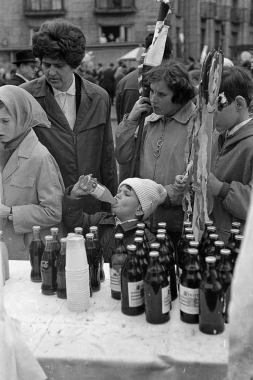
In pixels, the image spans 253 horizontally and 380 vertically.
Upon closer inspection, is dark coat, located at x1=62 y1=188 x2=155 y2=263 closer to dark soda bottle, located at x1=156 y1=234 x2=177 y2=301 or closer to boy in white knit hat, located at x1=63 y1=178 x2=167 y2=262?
boy in white knit hat, located at x1=63 y1=178 x2=167 y2=262

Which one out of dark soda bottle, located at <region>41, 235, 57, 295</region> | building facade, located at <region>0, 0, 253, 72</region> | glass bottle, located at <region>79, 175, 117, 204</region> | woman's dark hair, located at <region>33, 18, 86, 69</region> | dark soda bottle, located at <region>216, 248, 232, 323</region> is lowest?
dark soda bottle, located at <region>41, 235, 57, 295</region>

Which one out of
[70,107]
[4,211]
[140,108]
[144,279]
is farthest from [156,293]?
[70,107]

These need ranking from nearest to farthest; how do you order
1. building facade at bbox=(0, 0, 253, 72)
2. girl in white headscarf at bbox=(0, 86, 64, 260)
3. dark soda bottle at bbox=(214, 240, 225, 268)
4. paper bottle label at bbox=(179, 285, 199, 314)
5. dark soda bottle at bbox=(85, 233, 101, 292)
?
1. paper bottle label at bbox=(179, 285, 199, 314)
2. dark soda bottle at bbox=(214, 240, 225, 268)
3. dark soda bottle at bbox=(85, 233, 101, 292)
4. girl in white headscarf at bbox=(0, 86, 64, 260)
5. building facade at bbox=(0, 0, 253, 72)

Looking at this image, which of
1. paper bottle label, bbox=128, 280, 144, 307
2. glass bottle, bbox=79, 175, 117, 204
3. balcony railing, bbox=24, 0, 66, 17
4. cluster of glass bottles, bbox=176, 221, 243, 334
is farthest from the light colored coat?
balcony railing, bbox=24, 0, 66, 17

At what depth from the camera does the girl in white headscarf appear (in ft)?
8.50

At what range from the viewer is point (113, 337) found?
1781 mm

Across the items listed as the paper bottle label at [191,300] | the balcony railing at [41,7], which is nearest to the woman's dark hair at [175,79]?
the paper bottle label at [191,300]

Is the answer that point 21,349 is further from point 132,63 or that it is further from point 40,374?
point 132,63

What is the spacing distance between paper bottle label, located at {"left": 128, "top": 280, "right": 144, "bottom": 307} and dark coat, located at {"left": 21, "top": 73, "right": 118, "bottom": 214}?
53.1 inches

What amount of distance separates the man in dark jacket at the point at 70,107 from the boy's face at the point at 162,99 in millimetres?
518

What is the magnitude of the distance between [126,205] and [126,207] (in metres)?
0.01

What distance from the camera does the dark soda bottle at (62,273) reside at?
6.79 ft

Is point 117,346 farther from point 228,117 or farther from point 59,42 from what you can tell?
point 59,42

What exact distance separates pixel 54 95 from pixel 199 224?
4.97ft
